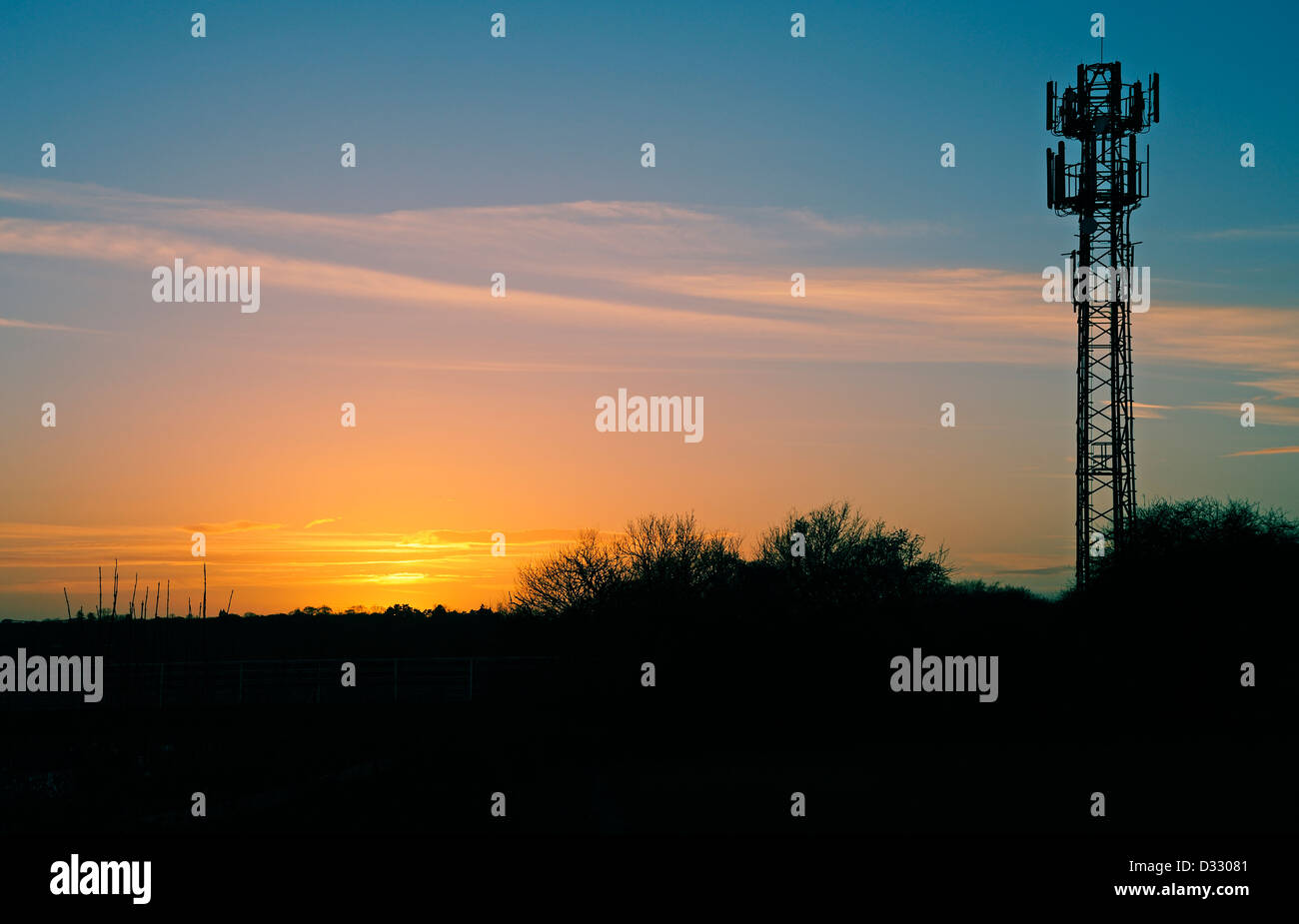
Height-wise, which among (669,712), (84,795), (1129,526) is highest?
(1129,526)

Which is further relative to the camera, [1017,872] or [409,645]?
[409,645]

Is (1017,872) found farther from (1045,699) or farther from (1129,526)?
(1129,526)

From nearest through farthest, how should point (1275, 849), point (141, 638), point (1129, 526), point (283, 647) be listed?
point (1275, 849) < point (1129, 526) < point (141, 638) < point (283, 647)

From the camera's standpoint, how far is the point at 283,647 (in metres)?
75.2

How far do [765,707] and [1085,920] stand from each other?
2109 cm

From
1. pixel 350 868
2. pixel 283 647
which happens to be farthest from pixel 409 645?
pixel 350 868

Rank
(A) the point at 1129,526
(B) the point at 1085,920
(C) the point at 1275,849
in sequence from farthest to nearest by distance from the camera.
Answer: (A) the point at 1129,526
(C) the point at 1275,849
(B) the point at 1085,920

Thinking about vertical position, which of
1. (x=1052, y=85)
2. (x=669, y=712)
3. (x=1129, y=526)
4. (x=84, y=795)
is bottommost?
(x=84, y=795)

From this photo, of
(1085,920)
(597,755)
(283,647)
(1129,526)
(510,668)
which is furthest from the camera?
(283,647)

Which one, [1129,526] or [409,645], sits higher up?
[1129,526]

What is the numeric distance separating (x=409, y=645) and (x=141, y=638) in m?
15.2

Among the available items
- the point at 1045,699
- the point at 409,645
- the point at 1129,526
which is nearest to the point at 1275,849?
the point at 1045,699

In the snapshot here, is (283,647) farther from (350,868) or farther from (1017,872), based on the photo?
(1017,872)

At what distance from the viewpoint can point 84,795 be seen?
36219 mm
